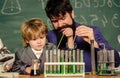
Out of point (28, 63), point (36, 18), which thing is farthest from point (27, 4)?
point (28, 63)

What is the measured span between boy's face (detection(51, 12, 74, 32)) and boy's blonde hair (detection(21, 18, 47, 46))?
0.35 ft

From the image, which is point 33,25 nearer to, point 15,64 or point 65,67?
point 15,64

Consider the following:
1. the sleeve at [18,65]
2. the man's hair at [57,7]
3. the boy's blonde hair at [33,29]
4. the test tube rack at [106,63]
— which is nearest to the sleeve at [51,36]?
the boy's blonde hair at [33,29]

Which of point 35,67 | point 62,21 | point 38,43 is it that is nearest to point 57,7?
point 62,21

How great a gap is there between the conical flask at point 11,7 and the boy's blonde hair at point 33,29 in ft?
0.47

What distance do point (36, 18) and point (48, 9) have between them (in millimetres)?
138

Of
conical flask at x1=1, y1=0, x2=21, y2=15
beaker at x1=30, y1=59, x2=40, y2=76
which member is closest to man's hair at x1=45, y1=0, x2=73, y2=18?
conical flask at x1=1, y1=0, x2=21, y2=15

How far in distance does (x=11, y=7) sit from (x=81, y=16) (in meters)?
0.65

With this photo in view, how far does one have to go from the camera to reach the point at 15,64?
212cm

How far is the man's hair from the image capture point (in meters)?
2.15

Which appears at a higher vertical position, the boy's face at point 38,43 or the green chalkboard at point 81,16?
the green chalkboard at point 81,16

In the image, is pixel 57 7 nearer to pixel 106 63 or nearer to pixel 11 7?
pixel 11 7

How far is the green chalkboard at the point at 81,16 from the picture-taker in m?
2.13

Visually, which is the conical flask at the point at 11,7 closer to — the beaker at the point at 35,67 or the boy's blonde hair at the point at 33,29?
the boy's blonde hair at the point at 33,29
